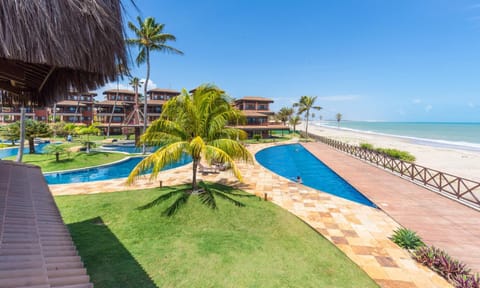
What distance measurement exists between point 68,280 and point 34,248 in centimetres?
68

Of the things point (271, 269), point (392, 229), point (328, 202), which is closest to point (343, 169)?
point (328, 202)

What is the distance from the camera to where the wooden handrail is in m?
9.64

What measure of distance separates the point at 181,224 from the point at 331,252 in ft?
15.0


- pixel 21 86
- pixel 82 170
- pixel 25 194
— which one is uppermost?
pixel 21 86

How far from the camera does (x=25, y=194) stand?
11.5ft

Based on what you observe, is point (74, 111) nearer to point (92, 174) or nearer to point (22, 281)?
point (92, 174)

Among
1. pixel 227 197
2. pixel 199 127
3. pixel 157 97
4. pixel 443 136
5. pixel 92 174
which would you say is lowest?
pixel 92 174

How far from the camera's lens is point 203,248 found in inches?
212

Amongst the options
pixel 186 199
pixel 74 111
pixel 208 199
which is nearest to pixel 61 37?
pixel 186 199

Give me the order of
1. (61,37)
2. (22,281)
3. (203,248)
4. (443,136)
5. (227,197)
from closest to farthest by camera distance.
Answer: (22,281)
(61,37)
(203,248)
(227,197)
(443,136)

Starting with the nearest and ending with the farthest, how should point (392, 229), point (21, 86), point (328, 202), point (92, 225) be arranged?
point (21, 86)
point (92, 225)
point (392, 229)
point (328, 202)

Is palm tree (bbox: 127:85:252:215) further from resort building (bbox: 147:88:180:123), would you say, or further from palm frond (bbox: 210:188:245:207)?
resort building (bbox: 147:88:180:123)

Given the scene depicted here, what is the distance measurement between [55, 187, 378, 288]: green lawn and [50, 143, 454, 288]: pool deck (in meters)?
0.66

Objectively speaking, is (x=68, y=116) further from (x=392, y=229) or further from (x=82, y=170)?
(x=392, y=229)
